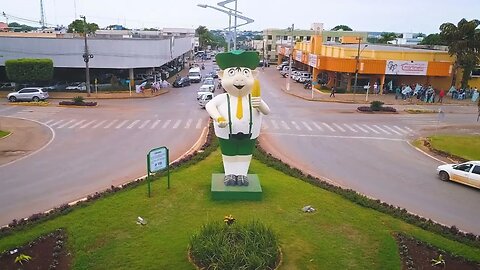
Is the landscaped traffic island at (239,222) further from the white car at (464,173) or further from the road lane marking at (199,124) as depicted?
the road lane marking at (199,124)

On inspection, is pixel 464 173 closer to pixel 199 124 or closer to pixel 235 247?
pixel 235 247

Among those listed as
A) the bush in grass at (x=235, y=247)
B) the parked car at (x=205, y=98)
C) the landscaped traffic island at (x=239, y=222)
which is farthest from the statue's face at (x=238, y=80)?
the parked car at (x=205, y=98)

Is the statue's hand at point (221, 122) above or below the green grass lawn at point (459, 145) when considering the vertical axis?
above

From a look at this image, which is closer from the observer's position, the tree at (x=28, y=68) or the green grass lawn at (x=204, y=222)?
the green grass lawn at (x=204, y=222)

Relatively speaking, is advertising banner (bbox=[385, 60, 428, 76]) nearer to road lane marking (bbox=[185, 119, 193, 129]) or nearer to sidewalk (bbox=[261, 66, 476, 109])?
sidewalk (bbox=[261, 66, 476, 109])

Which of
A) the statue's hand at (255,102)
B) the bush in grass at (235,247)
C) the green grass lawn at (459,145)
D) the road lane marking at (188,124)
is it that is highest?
the statue's hand at (255,102)

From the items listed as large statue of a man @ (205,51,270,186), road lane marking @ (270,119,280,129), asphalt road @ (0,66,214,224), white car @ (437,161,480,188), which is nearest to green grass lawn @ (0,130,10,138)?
asphalt road @ (0,66,214,224)

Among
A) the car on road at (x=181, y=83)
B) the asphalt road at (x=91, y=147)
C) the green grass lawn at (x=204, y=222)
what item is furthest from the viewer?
the car on road at (x=181, y=83)

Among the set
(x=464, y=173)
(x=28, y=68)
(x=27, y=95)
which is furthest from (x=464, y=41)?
(x=28, y=68)
